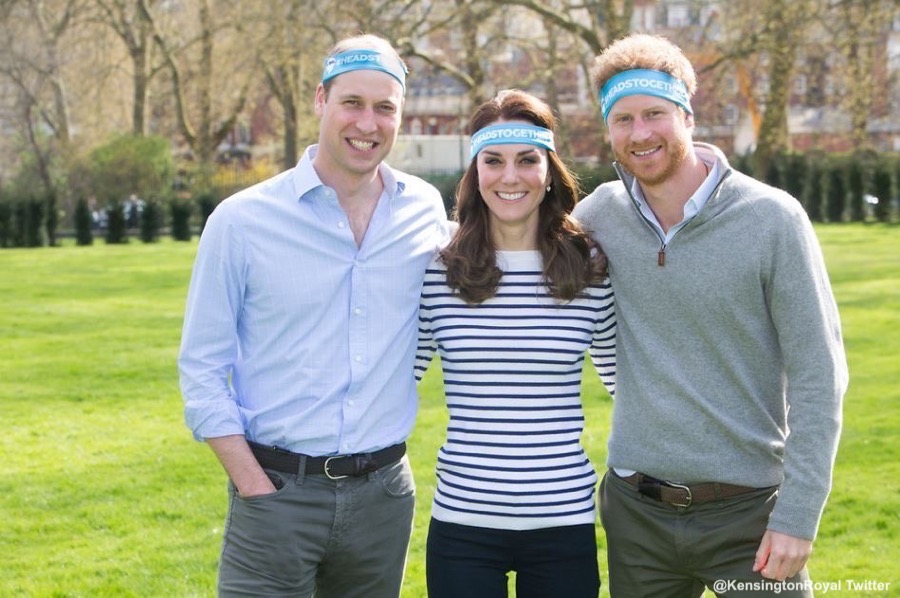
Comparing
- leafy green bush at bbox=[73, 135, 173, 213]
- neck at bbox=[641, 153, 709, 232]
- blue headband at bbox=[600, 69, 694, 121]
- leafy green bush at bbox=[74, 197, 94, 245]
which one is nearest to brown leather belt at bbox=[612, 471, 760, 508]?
neck at bbox=[641, 153, 709, 232]

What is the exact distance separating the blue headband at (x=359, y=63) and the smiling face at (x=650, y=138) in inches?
30.2

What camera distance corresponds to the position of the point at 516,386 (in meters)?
3.75

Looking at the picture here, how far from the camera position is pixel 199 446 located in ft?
31.2

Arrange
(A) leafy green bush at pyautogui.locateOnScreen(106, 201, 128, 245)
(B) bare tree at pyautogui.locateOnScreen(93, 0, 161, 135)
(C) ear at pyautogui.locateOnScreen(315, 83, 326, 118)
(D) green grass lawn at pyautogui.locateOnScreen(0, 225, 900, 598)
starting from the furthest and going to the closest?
(B) bare tree at pyautogui.locateOnScreen(93, 0, 161, 135) < (A) leafy green bush at pyautogui.locateOnScreen(106, 201, 128, 245) < (D) green grass lawn at pyautogui.locateOnScreen(0, 225, 900, 598) < (C) ear at pyautogui.locateOnScreen(315, 83, 326, 118)

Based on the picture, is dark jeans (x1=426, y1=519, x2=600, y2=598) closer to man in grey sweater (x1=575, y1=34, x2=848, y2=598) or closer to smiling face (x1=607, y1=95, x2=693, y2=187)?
man in grey sweater (x1=575, y1=34, x2=848, y2=598)

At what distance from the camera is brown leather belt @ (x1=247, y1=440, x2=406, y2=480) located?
3762 mm

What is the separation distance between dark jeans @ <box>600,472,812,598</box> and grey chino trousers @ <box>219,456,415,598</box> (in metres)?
0.73

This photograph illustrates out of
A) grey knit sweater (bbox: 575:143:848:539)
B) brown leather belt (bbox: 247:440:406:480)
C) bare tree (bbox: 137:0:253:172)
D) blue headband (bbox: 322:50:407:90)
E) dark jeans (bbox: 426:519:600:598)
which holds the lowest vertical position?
dark jeans (bbox: 426:519:600:598)

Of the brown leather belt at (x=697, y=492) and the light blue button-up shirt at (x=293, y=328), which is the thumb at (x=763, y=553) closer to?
the brown leather belt at (x=697, y=492)

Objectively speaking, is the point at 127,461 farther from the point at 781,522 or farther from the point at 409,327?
the point at 781,522

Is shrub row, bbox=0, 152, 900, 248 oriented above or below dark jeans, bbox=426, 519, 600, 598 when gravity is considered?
above

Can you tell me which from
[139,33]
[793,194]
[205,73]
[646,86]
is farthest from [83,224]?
[646,86]

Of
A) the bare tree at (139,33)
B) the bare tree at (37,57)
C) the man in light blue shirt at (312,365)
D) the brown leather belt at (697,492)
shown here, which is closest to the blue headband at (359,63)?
the man in light blue shirt at (312,365)

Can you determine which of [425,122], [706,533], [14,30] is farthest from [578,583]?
[425,122]
